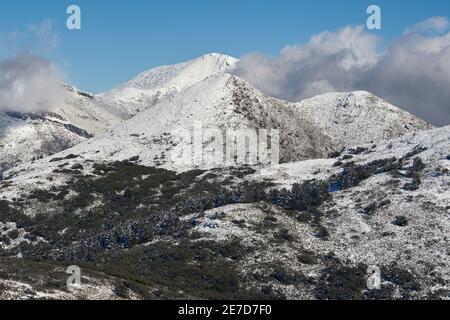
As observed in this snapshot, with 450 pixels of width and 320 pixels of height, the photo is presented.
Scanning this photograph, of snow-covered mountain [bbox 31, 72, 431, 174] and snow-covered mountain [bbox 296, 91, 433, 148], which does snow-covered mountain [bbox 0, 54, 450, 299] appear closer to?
snow-covered mountain [bbox 31, 72, 431, 174]

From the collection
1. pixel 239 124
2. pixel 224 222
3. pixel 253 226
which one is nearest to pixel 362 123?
pixel 239 124

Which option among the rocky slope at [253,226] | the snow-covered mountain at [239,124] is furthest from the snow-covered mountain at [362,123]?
the rocky slope at [253,226]

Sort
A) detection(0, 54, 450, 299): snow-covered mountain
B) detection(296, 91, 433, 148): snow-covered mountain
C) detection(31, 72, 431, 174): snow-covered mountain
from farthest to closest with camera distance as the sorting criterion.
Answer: detection(296, 91, 433, 148): snow-covered mountain < detection(31, 72, 431, 174): snow-covered mountain < detection(0, 54, 450, 299): snow-covered mountain

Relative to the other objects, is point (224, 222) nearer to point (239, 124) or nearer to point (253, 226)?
point (253, 226)

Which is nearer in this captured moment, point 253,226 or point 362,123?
point 253,226

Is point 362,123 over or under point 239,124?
over

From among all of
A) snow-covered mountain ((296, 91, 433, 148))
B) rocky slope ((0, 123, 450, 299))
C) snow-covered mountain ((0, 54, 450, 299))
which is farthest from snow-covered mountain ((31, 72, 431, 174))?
rocky slope ((0, 123, 450, 299))

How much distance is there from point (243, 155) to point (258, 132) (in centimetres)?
1928

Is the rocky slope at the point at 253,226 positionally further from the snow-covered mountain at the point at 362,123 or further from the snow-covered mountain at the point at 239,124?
the snow-covered mountain at the point at 362,123

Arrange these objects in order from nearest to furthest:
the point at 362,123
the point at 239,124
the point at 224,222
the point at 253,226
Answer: the point at 253,226
the point at 224,222
the point at 239,124
the point at 362,123

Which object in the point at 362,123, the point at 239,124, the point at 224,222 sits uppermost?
the point at 362,123

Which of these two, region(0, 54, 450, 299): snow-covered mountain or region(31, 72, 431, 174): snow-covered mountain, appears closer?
region(0, 54, 450, 299): snow-covered mountain

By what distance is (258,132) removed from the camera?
16500cm
